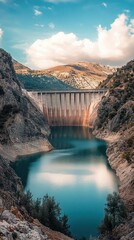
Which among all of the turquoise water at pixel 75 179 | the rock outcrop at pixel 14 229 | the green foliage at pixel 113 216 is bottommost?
the turquoise water at pixel 75 179

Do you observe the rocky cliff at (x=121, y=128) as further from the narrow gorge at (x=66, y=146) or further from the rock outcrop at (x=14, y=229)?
the rock outcrop at (x=14, y=229)

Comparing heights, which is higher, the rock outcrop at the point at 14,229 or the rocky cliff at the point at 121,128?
the rock outcrop at the point at 14,229

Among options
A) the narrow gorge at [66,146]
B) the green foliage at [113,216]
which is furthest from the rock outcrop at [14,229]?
the green foliage at [113,216]

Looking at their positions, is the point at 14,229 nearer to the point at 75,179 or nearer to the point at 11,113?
the point at 75,179

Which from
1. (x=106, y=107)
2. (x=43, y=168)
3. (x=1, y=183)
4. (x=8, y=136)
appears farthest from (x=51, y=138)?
(x=1, y=183)

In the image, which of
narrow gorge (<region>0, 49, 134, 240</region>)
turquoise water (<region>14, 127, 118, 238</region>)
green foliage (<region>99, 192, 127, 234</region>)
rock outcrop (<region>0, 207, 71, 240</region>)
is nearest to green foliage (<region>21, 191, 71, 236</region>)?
narrow gorge (<region>0, 49, 134, 240</region>)

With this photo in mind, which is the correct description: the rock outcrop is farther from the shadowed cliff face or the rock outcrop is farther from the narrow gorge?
the shadowed cliff face
